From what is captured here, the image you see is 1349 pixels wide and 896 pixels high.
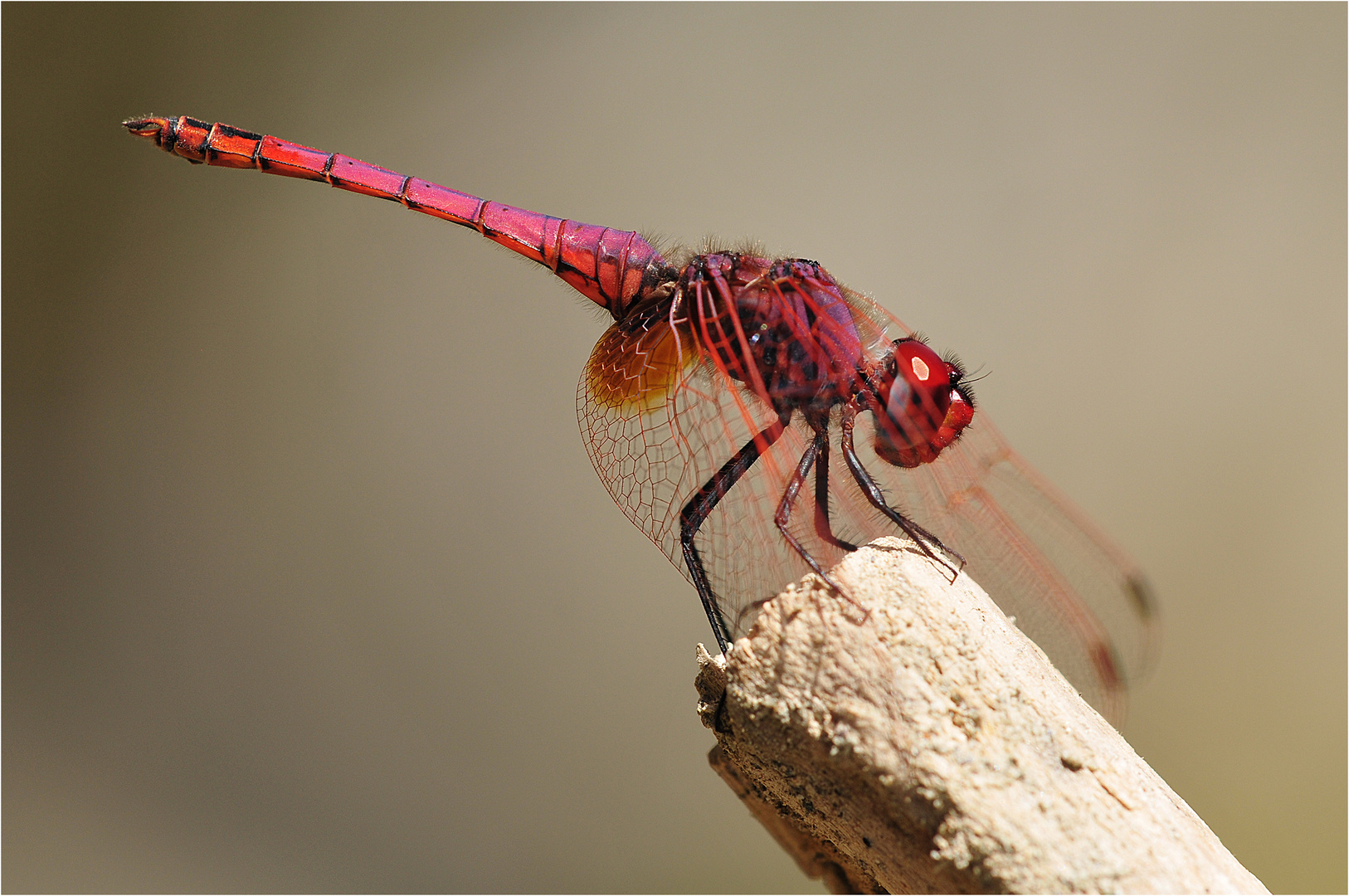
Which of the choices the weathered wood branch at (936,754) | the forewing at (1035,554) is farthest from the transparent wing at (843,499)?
the weathered wood branch at (936,754)

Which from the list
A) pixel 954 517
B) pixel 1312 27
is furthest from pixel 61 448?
pixel 1312 27

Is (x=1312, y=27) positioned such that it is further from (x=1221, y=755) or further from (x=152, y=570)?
(x=152, y=570)

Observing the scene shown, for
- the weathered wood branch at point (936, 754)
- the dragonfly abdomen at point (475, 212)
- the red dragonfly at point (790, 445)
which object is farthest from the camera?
the dragonfly abdomen at point (475, 212)

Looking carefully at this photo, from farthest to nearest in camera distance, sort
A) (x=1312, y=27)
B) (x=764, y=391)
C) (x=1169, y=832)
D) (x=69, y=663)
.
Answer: (x=1312, y=27) → (x=69, y=663) → (x=764, y=391) → (x=1169, y=832)

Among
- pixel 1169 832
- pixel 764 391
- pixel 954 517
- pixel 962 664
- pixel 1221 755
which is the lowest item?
pixel 1221 755

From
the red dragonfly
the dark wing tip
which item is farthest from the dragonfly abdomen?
the dark wing tip

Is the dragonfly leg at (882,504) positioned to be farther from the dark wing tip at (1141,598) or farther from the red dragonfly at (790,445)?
the dark wing tip at (1141,598)

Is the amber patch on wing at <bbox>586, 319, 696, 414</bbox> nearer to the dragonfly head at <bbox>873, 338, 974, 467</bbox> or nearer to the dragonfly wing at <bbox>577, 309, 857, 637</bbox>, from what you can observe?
the dragonfly wing at <bbox>577, 309, 857, 637</bbox>
